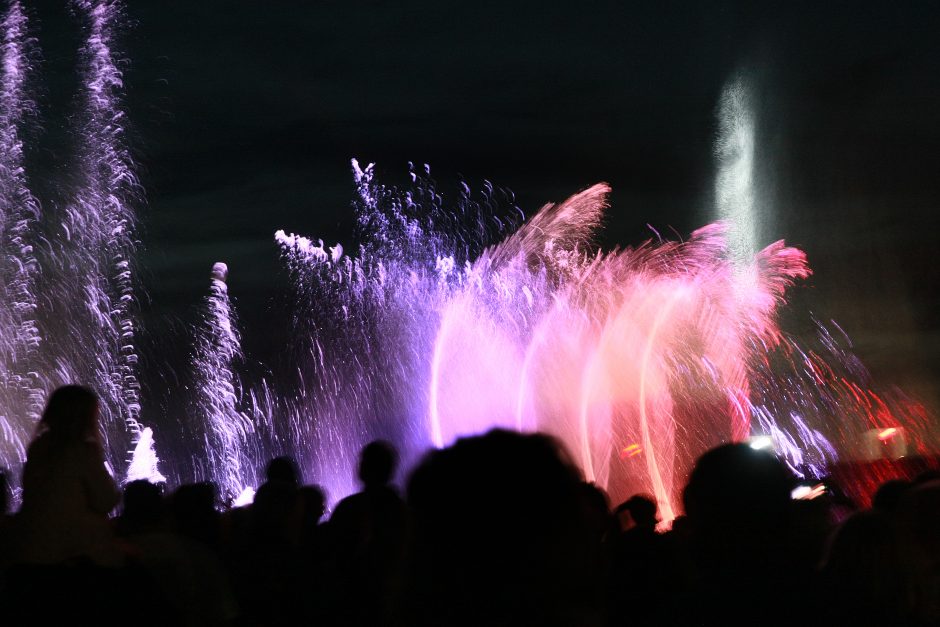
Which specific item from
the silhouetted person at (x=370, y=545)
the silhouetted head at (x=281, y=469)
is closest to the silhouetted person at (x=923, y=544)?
the silhouetted person at (x=370, y=545)

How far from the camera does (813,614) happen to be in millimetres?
3146

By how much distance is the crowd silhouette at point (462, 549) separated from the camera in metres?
2.27

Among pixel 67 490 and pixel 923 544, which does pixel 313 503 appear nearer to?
pixel 67 490

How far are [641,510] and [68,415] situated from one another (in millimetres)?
3805

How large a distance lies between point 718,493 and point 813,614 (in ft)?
1.78

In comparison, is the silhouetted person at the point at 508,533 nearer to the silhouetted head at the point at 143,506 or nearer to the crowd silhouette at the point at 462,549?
the crowd silhouette at the point at 462,549

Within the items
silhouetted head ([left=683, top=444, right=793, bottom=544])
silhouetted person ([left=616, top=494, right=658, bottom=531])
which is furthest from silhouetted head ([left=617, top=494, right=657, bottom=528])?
silhouetted head ([left=683, top=444, right=793, bottom=544])

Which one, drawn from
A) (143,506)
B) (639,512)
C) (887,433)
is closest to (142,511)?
(143,506)

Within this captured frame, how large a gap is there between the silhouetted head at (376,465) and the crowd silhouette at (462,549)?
0.01 m

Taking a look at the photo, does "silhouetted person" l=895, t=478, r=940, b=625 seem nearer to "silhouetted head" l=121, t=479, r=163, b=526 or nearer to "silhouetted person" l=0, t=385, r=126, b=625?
"silhouetted person" l=0, t=385, r=126, b=625

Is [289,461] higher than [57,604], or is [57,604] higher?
[289,461]

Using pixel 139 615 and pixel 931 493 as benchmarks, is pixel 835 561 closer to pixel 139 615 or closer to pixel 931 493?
pixel 931 493

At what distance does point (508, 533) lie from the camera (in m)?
2.25

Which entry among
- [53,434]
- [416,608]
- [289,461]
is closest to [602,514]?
[289,461]
